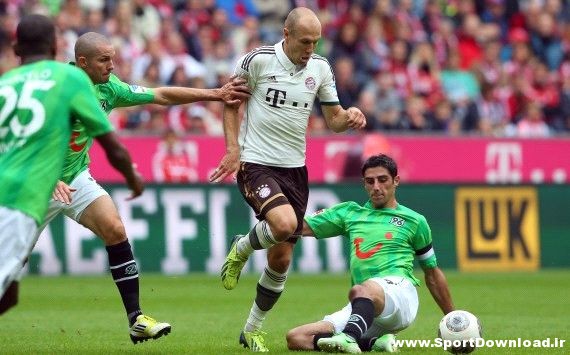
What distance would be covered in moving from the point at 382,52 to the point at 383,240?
15.1m

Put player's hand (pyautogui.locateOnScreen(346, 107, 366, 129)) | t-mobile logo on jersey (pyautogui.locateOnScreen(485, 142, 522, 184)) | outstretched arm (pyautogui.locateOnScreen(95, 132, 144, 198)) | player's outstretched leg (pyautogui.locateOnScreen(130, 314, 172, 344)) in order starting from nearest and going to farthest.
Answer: outstretched arm (pyautogui.locateOnScreen(95, 132, 144, 198)), player's outstretched leg (pyautogui.locateOnScreen(130, 314, 172, 344)), player's hand (pyautogui.locateOnScreen(346, 107, 366, 129)), t-mobile logo on jersey (pyautogui.locateOnScreen(485, 142, 522, 184))

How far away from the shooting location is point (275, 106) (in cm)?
1038

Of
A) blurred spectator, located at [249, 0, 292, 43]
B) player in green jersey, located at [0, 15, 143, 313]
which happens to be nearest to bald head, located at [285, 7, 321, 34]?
player in green jersey, located at [0, 15, 143, 313]

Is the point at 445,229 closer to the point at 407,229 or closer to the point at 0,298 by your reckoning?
the point at 407,229

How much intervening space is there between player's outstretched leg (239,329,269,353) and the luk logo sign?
9.14 m

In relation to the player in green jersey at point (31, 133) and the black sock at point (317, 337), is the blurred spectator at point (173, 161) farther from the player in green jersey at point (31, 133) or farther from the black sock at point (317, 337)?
the player in green jersey at point (31, 133)

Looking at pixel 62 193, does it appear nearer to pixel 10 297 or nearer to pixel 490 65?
pixel 10 297

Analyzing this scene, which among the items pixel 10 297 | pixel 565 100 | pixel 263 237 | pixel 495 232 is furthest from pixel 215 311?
pixel 565 100

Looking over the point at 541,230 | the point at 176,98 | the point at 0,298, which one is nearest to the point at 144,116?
the point at 541,230

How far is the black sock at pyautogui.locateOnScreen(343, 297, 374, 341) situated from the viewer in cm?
894

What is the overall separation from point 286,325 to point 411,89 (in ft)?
40.7

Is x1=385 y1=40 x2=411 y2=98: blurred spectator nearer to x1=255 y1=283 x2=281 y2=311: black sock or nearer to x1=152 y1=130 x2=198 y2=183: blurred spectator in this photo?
x1=152 y1=130 x2=198 y2=183: blurred spectator

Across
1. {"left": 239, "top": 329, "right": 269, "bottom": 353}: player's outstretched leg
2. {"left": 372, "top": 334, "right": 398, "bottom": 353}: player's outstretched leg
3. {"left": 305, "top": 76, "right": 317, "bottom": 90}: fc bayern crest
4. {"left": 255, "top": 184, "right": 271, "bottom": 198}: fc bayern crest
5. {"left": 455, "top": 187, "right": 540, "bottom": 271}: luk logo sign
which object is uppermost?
{"left": 305, "top": 76, "right": 317, "bottom": 90}: fc bayern crest

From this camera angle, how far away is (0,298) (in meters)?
7.86
